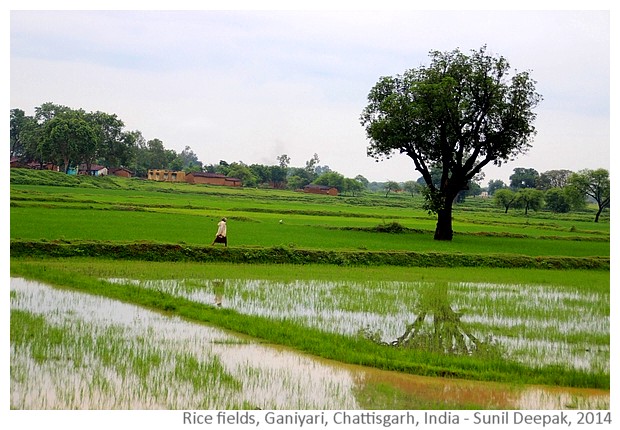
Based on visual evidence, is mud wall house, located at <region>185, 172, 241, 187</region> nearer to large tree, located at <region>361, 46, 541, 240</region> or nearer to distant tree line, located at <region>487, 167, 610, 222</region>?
distant tree line, located at <region>487, 167, 610, 222</region>

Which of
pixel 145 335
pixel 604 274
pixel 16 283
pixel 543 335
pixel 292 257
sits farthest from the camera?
pixel 604 274

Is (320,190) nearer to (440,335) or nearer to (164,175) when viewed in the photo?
(164,175)

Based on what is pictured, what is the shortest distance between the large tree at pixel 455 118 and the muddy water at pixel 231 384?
1905cm

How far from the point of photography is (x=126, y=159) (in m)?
68.9

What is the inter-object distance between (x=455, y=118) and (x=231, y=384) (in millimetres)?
21027

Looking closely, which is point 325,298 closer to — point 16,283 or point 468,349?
point 468,349

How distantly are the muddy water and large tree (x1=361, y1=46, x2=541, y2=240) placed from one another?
19.1 m

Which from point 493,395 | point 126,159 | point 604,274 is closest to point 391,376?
point 493,395

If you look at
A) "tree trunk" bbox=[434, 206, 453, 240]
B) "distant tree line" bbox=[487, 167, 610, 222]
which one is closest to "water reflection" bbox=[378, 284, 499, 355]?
"tree trunk" bbox=[434, 206, 453, 240]

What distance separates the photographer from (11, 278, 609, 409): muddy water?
618 cm

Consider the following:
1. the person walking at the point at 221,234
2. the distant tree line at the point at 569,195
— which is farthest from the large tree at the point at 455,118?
the distant tree line at the point at 569,195

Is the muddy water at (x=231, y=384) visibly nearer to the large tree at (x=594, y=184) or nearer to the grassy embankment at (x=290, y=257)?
the grassy embankment at (x=290, y=257)

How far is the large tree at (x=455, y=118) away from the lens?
2569 cm

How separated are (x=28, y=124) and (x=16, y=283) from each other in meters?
62.0
